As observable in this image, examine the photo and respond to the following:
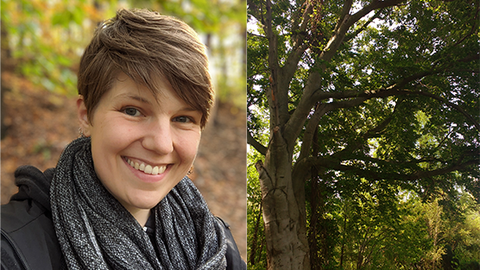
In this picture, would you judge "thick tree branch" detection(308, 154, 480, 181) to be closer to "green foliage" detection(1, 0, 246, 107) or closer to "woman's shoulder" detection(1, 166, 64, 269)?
"woman's shoulder" detection(1, 166, 64, 269)

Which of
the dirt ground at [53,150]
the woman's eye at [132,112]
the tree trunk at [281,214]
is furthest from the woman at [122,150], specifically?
the dirt ground at [53,150]

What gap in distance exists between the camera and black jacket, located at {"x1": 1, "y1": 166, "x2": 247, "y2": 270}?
68 centimetres

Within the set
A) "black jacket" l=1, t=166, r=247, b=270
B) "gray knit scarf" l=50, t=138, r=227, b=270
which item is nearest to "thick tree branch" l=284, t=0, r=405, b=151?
"gray knit scarf" l=50, t=138, r=227, b=270

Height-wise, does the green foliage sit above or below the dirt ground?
above

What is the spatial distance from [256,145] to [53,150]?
2.60 m

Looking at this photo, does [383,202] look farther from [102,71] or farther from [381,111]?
[102,71]

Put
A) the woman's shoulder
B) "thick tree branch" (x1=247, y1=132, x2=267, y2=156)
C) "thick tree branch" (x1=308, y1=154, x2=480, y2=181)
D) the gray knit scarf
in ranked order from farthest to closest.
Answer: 1. "thick tree branch" (x1=247, y1=132, x2=267, y2=156)
2. "thick tree branch" (x1=308, y1=154, x2=480, y2=181)
3. the gray knit scarf
4. the woman's shoulder

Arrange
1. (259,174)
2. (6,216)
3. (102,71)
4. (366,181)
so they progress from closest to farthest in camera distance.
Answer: (6,216) < (102,71) < (366,181) < (259,174)

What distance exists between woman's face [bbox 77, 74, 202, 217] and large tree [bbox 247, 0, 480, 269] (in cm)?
89

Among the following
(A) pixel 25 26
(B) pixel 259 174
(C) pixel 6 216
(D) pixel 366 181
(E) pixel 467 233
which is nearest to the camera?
(C) pixel 6 216

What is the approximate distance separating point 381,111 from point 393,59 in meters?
0.24

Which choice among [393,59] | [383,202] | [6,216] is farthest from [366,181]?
[6,216]

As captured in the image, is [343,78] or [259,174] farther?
[259,174]

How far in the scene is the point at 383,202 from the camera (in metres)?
1.53
